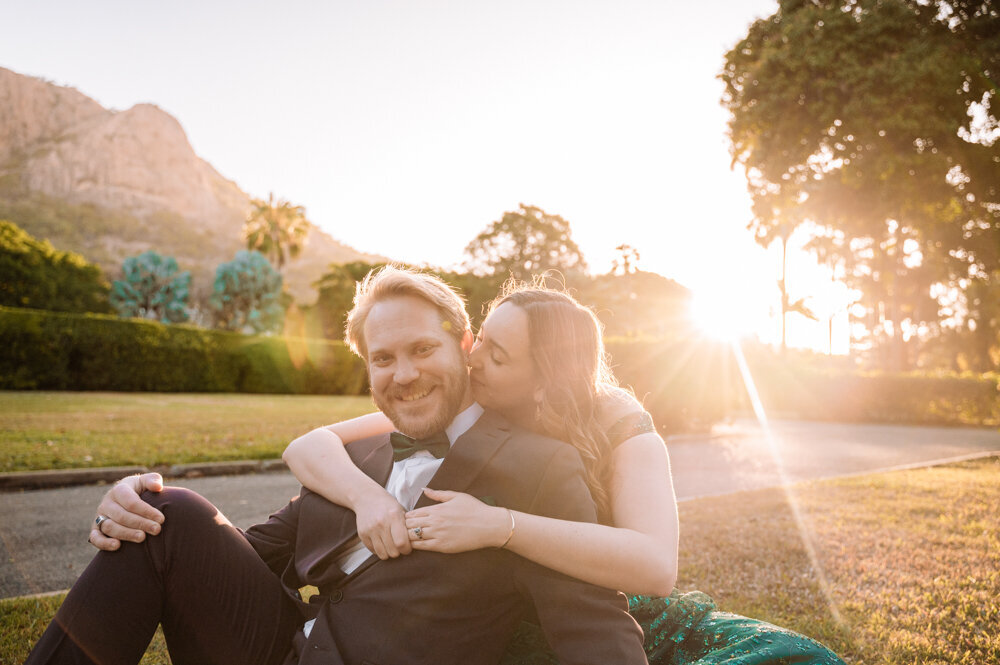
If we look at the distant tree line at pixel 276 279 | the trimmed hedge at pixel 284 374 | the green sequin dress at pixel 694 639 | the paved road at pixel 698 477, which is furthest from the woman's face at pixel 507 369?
the distant tree line at pixel 276 279

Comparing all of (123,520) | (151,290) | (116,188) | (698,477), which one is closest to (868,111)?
(698,477)

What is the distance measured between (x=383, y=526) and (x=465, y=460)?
31cm

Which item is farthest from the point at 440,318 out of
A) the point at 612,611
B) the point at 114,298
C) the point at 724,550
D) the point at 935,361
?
the point at 935,361

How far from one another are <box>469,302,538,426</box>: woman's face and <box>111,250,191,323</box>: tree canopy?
65865 millimetres

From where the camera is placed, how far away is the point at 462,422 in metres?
2.24

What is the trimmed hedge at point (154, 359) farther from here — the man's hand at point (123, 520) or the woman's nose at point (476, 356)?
the woman's nose at point (476, 356)

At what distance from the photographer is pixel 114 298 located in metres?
60.0

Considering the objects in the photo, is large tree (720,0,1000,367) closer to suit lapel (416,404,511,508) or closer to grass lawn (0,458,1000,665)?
grass lawn (0,458,1000,665)

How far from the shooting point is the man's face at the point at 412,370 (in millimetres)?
2182

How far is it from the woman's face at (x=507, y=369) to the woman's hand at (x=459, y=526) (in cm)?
48

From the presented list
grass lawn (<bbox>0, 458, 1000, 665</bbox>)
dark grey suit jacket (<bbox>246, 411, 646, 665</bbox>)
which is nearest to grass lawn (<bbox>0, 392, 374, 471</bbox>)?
grass lawn (<bbox>0, 458, 1000, 665</bbox>)

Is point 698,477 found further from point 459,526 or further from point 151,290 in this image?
point 151,290

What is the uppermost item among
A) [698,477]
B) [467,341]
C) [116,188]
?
[116,188]

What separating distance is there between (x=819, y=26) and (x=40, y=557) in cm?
1498
